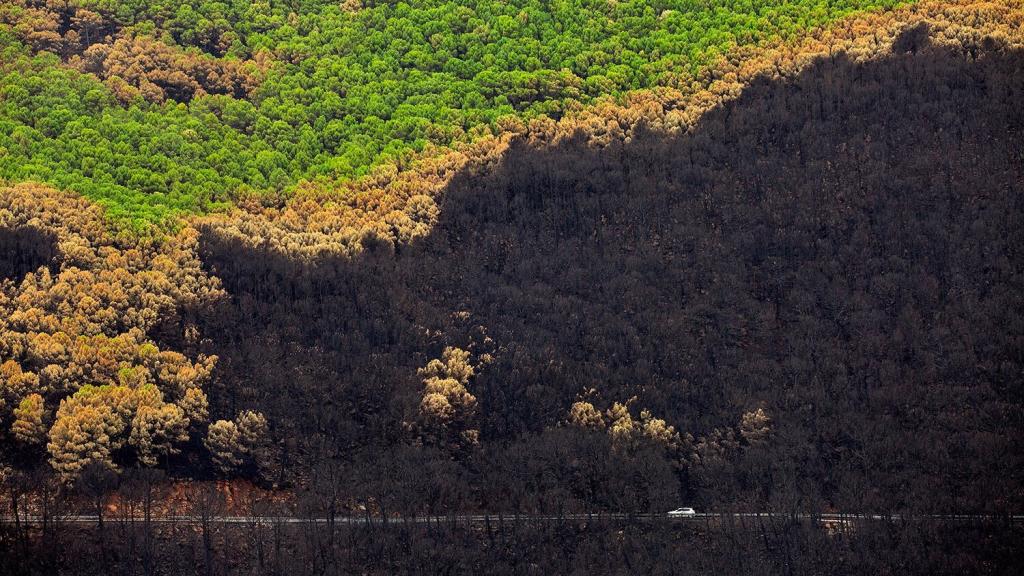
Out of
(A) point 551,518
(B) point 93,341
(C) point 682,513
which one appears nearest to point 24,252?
(B) point 93,341

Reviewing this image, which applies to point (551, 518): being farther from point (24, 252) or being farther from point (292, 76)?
point (292, 76)

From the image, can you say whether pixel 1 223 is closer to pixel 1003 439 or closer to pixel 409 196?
pixel 409 196

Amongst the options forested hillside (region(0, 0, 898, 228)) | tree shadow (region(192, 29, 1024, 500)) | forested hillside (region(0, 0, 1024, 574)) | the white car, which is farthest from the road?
forested hillside (region(0, 0, 898, 228))

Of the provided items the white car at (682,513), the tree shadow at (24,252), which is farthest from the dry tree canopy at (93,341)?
the white car at (682,513)

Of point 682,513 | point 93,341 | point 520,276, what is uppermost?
point 520,276

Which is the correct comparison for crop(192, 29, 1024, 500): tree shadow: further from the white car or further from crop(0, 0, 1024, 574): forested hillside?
the white car

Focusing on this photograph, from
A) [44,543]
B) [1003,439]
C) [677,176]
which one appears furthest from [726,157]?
[44,543]
